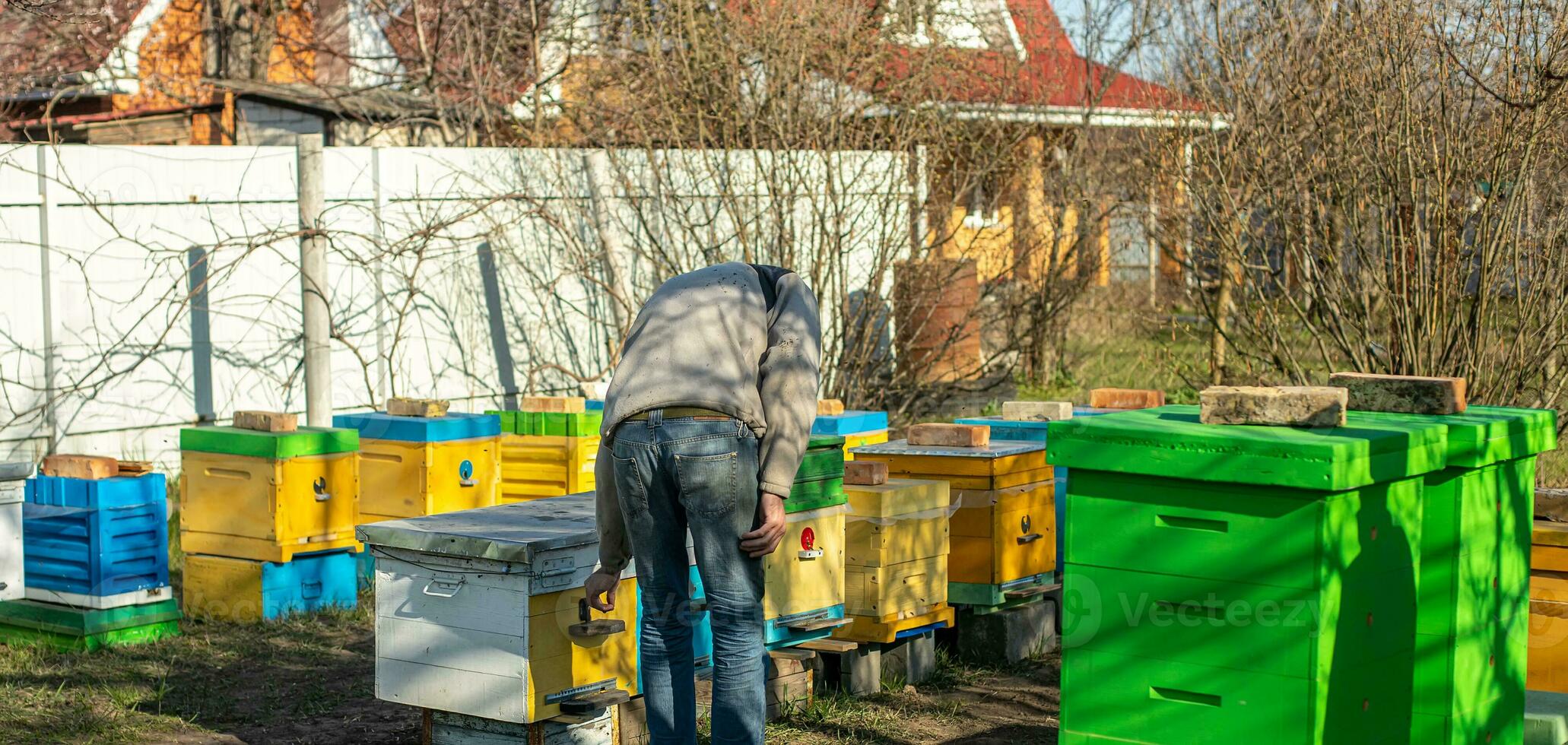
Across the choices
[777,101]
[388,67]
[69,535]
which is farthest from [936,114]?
[388,67]

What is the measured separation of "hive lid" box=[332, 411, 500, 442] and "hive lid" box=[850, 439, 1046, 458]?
79.1 inches

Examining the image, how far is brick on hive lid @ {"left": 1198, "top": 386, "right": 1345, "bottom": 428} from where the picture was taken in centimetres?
366

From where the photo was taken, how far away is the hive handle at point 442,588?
459 centimetres

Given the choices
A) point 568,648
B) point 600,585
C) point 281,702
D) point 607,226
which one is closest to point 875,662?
point 568,648

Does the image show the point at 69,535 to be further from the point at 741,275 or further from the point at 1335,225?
the point at 1335,225

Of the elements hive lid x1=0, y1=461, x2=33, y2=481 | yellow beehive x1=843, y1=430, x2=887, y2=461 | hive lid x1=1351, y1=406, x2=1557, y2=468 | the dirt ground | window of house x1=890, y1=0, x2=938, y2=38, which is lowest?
the dirt ground

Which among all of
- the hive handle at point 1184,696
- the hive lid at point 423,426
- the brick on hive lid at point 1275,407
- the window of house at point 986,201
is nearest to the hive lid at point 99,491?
the hive lid at point 423,426

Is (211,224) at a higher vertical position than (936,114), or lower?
lower

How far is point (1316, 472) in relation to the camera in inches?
130

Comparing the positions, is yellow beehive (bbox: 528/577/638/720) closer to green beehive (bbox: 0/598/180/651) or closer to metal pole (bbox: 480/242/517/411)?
green beehive (bbox: 0/598/180/651)

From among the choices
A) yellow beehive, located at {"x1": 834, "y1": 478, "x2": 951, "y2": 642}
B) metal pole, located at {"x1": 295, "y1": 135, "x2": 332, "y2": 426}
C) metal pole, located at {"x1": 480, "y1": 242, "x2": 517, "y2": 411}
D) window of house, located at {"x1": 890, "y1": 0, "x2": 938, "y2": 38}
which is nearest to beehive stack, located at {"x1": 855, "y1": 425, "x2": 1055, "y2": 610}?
yellow beehive, located at {"x1": 834, "y1": 478, "x2": 951, "y2": 642}

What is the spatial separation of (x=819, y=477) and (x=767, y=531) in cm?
127

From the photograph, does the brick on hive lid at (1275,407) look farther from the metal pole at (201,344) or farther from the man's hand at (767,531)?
the metal pole at (201,344)

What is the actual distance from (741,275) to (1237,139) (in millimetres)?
5140
